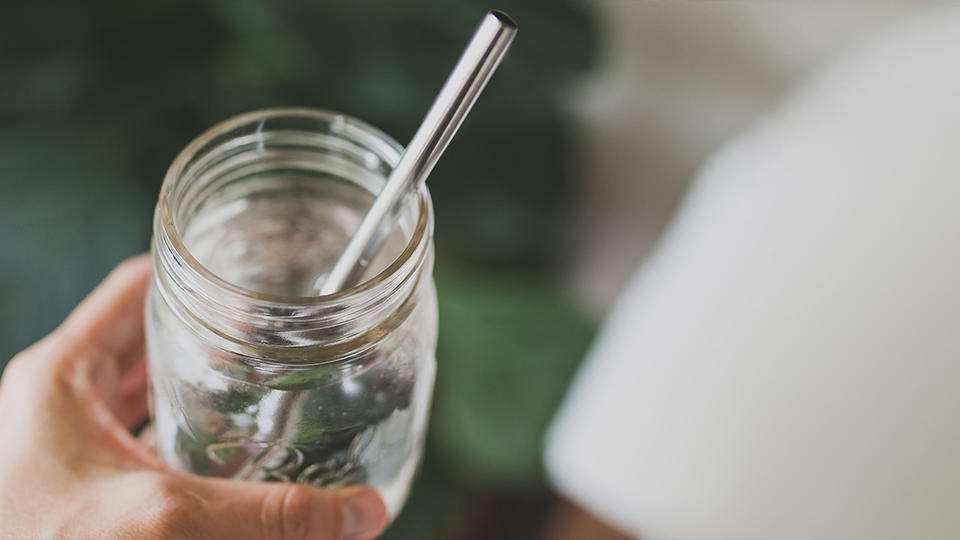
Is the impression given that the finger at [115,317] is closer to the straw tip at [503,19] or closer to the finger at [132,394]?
the finger at [132,394]

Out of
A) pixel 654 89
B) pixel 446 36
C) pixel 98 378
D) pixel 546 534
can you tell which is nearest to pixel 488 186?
pixel 446 36

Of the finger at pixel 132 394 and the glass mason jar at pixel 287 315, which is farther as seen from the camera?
the finger at pixel 132 394

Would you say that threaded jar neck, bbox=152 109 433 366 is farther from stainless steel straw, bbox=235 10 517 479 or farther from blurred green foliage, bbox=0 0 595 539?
blurred green foliage, bbox=0 0 595 539

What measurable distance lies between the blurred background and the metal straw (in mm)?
455

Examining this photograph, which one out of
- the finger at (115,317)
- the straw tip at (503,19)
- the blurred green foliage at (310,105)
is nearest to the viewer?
the straw tip at (503,19)

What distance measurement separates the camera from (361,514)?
0.43 meters

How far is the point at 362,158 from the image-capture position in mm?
448

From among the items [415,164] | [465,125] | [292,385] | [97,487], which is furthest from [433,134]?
[465,125]

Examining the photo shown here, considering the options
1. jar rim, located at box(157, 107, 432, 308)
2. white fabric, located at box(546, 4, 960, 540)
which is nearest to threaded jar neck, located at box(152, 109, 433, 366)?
jar rim, located at box(157, 107, 432, 308)

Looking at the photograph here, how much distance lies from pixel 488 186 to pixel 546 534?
1.35ft

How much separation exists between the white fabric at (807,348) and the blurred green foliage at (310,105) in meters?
0.08

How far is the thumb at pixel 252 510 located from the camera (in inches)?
15.4

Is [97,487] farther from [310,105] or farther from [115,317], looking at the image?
[310,105]

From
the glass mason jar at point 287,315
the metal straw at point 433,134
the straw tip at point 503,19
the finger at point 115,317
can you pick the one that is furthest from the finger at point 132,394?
the straw tip at point 503,19
